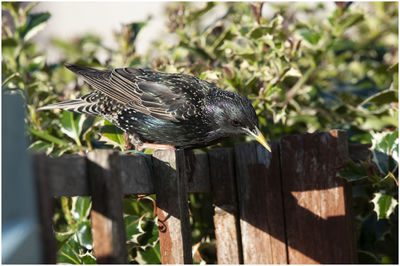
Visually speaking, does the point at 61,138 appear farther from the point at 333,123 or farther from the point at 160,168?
the point at 333,123

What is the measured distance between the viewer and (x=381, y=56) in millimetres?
4188

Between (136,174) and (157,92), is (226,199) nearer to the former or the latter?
(157,92)

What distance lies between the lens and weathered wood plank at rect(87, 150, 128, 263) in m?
1.43

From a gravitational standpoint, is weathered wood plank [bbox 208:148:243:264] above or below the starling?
below

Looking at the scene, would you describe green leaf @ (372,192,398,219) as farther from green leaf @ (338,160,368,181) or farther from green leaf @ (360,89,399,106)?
green leaf @ (360,89,399,106)

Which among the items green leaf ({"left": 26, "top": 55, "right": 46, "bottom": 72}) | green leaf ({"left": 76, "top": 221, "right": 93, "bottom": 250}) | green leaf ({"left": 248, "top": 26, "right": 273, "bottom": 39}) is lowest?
green leaf ({"left": 76, "top": 221, "right": 93, "bottom": 250})

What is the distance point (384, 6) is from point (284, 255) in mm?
2671

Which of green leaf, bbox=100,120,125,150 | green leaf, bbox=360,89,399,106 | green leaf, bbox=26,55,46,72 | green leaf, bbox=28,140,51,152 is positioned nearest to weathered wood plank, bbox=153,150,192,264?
green leaf, bbox=100,120,125,150

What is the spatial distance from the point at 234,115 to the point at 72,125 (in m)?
0.86

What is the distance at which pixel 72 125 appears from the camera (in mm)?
2648

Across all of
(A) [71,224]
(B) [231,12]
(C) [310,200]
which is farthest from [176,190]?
(B) [231,12]

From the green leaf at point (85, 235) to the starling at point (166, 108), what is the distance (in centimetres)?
44

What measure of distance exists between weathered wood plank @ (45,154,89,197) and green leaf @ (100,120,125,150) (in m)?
1.01

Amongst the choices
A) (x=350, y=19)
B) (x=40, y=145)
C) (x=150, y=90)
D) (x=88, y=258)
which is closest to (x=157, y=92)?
(x=150, y=90)
